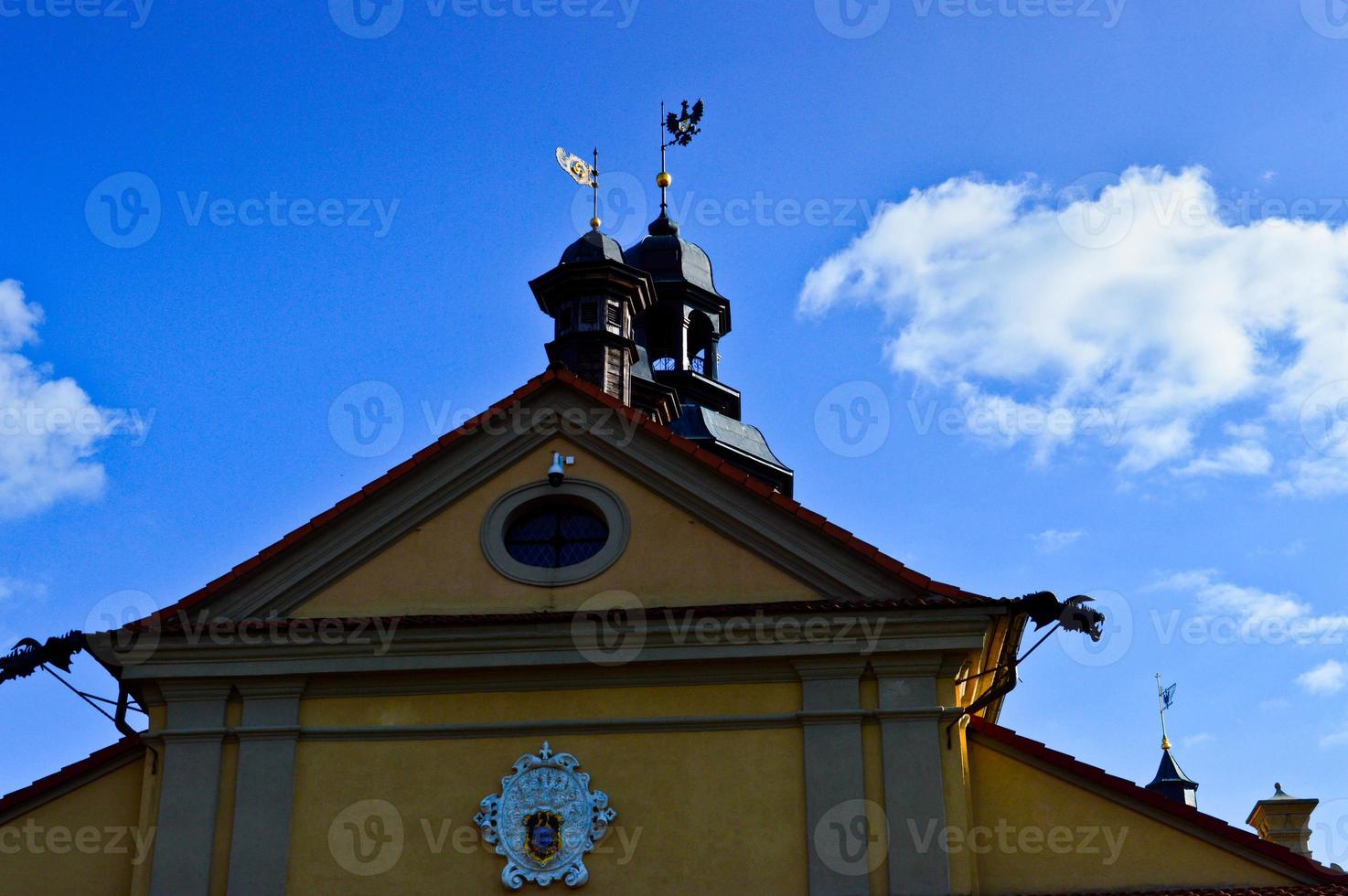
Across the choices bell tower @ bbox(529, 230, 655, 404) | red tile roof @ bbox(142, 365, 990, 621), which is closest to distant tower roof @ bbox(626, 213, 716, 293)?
bell tower @ bbox(529, 230, 655, 404)

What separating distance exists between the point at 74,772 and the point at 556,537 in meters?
5.47

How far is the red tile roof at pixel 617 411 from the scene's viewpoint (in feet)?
59.0

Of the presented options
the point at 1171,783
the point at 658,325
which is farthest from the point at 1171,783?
the point at 658,325

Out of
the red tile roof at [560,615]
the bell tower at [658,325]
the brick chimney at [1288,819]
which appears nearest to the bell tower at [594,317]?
the bell tower at [658,325]

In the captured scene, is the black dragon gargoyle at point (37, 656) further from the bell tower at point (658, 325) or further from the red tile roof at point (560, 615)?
the bell tower at point (658, 325)

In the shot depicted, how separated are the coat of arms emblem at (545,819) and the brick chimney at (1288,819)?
35.6 ft

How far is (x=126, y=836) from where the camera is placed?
1802 cm

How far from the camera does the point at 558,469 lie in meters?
19.0

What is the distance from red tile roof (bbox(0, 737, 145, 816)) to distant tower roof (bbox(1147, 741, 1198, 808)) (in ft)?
106

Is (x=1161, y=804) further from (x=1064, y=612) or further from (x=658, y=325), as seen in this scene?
(x=658, y=325)

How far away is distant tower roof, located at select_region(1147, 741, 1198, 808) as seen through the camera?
150 feet

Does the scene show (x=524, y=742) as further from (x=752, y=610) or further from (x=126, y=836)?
(x=126, y=836)

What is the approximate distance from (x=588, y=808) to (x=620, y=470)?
367 cm

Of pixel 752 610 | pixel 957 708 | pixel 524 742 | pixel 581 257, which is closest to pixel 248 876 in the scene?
pixel 524 742
